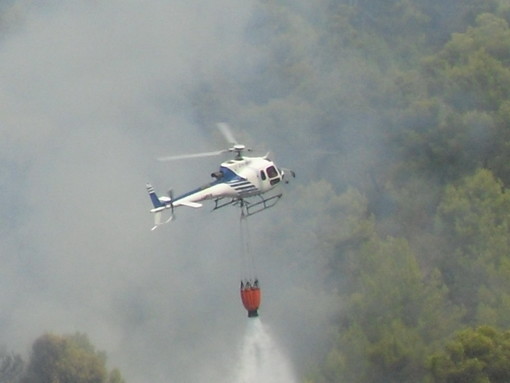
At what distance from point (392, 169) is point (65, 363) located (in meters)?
24.1

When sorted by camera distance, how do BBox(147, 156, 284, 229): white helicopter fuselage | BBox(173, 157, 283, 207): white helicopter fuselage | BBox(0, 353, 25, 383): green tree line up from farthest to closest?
BBox(0, 353, 25, 383): green tree < BBox(173, 157, 283, 207): white helicopter fuselage < BBox(147, 156, 284, 229): white helicopter fuselage

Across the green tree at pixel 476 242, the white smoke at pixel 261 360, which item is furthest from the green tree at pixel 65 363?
the green tree at pixel 476 242

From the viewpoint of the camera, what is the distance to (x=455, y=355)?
65.0 m

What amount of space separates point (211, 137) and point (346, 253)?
36.0 ft

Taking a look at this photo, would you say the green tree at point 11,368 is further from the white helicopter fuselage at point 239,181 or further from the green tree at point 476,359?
the white helicopter fuselage at point 239,181

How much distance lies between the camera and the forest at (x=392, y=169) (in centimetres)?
7369

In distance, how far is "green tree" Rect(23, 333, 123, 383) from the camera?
72500 millimetres

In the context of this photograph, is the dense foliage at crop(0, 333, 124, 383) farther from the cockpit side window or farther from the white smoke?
the cockpit side window

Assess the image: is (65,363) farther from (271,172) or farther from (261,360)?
(271,172)

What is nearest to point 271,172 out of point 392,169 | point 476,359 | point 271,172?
point 271,172

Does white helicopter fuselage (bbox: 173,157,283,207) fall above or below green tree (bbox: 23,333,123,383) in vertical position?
below

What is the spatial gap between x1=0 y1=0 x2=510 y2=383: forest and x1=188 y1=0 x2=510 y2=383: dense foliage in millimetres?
81

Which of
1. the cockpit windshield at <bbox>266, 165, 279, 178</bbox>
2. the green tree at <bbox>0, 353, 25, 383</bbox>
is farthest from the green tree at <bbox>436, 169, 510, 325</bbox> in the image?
the cockpit windshield at <bbox>266, 165, 279, 178</bbox>

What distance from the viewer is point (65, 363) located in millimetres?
72750
